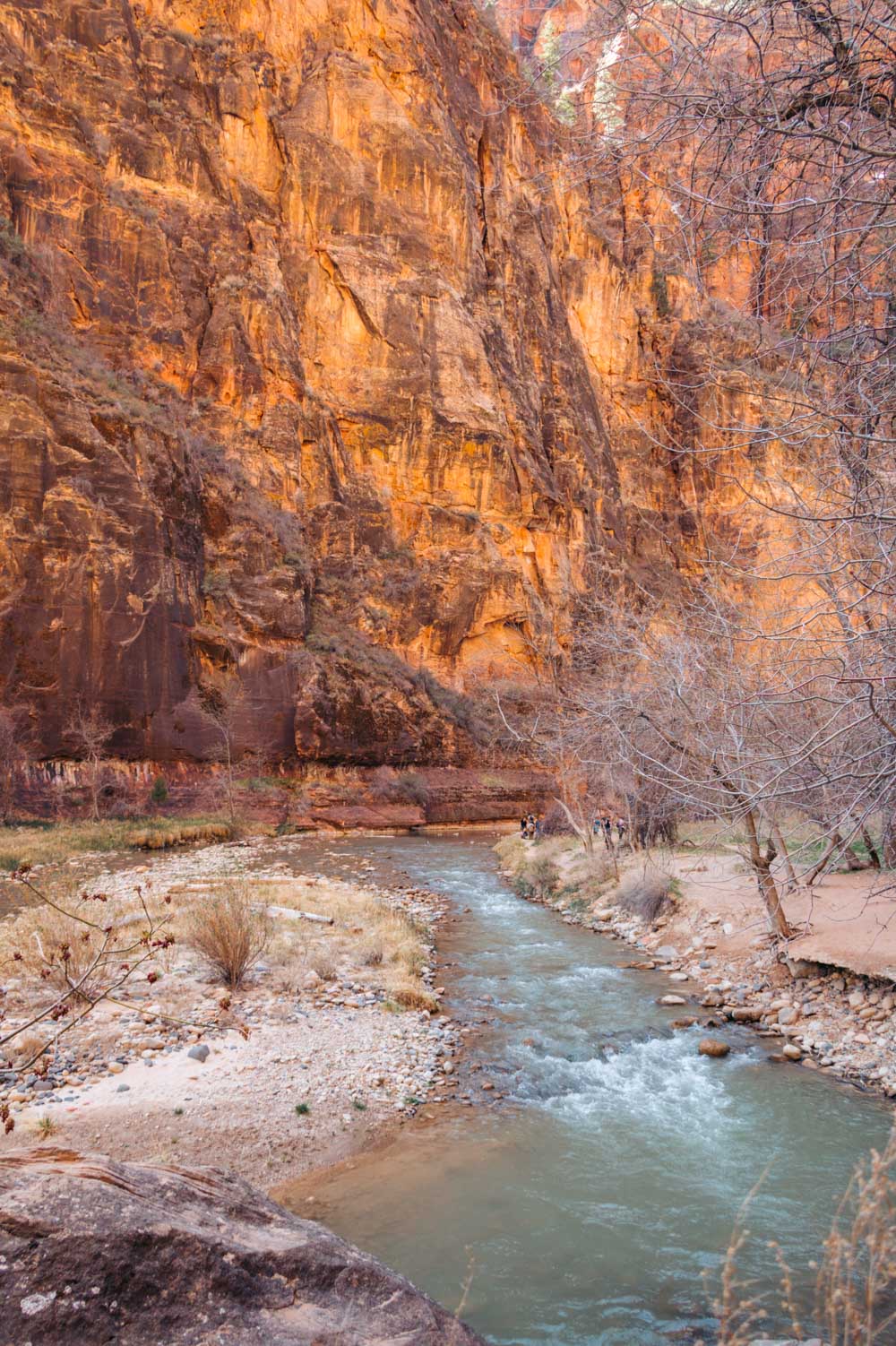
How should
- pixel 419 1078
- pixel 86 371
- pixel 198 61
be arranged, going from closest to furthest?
pixel 419 1078
pixel 86 371
pixel 198 61

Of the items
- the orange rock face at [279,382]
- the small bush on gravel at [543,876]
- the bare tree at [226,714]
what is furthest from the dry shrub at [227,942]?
the bare tree at [226,714]

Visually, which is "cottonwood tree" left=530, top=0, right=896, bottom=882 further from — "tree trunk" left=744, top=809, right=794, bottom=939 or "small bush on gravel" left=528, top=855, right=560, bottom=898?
"small bush on gravel" left=528, top=855, right=560, bottom=898

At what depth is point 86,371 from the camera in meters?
30.0

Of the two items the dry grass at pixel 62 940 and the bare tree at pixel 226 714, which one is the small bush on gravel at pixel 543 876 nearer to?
the dry grass at pixel 62 940

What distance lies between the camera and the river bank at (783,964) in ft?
24.6

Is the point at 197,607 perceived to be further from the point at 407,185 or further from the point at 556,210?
the point at 556,210

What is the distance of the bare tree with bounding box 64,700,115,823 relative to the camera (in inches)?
998

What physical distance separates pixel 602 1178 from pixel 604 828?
13254 mm

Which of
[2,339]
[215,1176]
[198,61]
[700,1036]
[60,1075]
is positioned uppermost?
[198,61]

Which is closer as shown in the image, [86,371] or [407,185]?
[86,371]

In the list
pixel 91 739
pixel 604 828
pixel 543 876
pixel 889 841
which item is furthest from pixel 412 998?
pixel 91 739

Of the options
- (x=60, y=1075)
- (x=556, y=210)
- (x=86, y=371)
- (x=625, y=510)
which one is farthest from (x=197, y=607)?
(x=556, y=210)

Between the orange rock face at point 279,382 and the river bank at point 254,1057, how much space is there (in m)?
19.5

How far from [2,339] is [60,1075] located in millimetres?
27714
